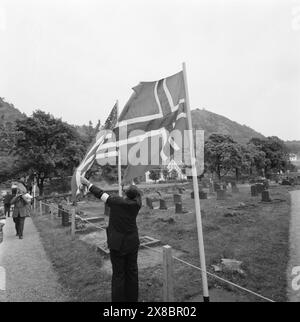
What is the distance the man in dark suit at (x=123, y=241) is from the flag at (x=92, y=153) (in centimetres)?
74

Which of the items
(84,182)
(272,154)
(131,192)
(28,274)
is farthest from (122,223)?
(272,154)

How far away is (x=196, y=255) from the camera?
7074mm

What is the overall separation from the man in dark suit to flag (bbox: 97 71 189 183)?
0.50 m

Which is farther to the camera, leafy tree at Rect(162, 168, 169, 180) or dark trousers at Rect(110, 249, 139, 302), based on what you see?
leafy tree at Rect(162, 168, 169, 180)

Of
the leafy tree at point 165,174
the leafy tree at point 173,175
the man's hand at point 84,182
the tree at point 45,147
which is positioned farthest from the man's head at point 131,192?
the leafy tree at point 173,175

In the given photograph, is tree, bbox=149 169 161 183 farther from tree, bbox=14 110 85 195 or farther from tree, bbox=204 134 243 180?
tree, bbox=14 110 85 195

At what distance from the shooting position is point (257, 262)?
628 cm

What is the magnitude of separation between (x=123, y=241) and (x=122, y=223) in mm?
270

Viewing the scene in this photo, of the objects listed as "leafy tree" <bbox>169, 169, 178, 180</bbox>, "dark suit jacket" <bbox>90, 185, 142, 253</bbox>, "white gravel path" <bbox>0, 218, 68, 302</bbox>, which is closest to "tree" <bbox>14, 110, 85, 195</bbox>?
"white gravel path" <bbox>0, 218, 68, 302</bbox>

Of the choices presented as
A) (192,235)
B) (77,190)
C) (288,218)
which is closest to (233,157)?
(288,218)

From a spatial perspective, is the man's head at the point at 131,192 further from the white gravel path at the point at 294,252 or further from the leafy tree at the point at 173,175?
the leafy tree at the point at 173,175

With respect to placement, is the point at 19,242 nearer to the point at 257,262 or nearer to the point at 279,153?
the point at 257,262

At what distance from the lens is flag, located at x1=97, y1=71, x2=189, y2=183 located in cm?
452

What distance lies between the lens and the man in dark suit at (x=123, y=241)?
13.4ft
